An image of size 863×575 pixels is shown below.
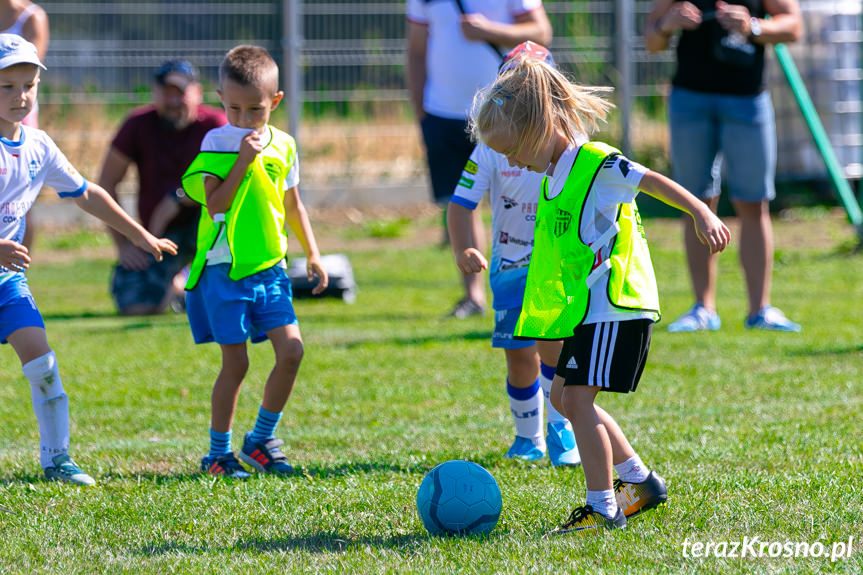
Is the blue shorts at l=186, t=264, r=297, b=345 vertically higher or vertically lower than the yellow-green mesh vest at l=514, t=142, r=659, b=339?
lower

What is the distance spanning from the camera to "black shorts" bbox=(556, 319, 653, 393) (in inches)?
141

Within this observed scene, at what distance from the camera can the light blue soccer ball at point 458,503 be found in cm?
363

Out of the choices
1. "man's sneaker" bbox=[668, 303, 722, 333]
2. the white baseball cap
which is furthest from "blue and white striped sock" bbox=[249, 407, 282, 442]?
"man's sneaker" bbox=[668, 303, 722, 333]

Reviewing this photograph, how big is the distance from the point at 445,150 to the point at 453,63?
1.80 feet

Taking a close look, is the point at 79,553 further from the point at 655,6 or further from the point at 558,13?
the point at 558,13

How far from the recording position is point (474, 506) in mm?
3646

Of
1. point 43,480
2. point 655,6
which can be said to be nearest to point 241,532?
point 43,480

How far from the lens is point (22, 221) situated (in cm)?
455

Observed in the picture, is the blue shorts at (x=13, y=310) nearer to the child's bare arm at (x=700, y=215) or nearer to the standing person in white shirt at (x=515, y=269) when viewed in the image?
the standing person in white shirt at (x=515, y=269)

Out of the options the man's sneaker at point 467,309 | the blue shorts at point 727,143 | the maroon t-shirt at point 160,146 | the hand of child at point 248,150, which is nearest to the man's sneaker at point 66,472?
the hand of child at point 248,150

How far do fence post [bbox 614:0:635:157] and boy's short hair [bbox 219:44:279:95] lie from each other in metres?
10.0

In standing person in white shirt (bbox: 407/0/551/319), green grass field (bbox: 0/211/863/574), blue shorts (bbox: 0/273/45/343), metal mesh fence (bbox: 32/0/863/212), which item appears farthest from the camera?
metal mesh fence (bbox: 32/0/863/212)

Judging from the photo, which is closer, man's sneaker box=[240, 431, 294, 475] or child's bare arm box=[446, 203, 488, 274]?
child's bare arm box=[446, 203, 488, 274]

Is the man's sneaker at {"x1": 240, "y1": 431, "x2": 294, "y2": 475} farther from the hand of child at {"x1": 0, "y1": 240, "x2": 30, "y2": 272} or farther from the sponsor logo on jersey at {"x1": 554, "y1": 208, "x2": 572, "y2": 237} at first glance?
the sponsor logo on jersey at {"x1": 554, "y1": 208, "x2": 572, "y2": 237}
